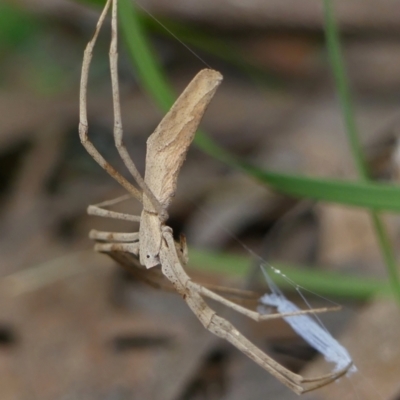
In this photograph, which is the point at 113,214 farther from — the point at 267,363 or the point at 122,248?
the point at 267,363

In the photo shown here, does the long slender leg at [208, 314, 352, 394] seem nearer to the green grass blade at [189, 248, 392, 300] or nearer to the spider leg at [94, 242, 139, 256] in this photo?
the spider leg at [94, 242, 139, 256]

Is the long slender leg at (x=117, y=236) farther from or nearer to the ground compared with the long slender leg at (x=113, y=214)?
nearer to the ground

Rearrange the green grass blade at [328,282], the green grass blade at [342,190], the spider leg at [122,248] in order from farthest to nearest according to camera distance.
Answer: the green grass blade at [328,282]
the spider leg at [122,248]
the green grass blade at [342,190]

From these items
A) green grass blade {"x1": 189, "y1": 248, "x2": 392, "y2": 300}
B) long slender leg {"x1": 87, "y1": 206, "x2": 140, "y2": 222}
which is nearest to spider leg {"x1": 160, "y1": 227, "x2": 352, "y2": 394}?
long slender leg {"x1": 87, "y1": 206, "x2": 140, "y2": 222}

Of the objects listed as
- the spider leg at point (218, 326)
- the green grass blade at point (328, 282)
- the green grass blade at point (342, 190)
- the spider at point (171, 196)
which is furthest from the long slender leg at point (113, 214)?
the green grass blade at point (328, 282)

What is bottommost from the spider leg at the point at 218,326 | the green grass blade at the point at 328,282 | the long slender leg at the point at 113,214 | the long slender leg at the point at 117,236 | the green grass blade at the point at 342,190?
the green grass blade at the point at 328,282

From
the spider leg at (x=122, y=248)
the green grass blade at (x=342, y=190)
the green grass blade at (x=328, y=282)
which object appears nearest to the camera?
the green grass blade at (x=342, y=190)

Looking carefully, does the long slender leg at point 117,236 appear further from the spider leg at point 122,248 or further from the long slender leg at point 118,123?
the long slender leg at point 118,123

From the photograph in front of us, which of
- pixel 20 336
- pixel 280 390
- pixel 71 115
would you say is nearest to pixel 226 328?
pixel 280 390

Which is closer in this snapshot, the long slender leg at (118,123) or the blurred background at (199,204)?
the long slender leg at (118,123)

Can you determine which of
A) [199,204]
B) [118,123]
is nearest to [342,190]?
[118,123]
